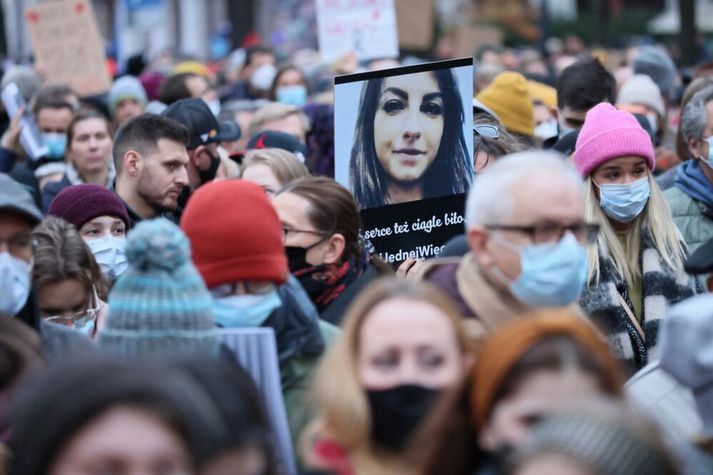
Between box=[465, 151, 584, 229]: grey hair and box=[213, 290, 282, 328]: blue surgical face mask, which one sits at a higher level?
box=[465, 151, 584, 229]: grey hair

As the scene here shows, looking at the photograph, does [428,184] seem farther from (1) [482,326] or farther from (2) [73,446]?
(2) [73,446]

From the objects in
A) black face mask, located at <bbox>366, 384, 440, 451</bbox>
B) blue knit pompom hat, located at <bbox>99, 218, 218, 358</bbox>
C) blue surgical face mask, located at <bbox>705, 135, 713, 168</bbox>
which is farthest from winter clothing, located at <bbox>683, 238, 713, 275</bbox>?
blue surgical face mask, located at <bbox>705, 135, 713, 168</bbox>

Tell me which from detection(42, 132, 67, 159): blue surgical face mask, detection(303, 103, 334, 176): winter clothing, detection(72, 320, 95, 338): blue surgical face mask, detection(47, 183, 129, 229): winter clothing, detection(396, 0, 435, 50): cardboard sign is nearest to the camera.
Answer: detection(72, 320, 95, 338): blue surgical face mask

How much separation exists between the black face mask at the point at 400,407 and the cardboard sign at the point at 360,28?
8941 millimetres

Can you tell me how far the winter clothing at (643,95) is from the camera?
33.6ft

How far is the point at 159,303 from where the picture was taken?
407cm

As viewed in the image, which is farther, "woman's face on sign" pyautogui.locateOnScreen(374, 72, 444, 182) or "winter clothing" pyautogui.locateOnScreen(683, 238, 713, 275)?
"woman's face on sign" pyautogui.locateOnScreen(374, 72, 444, 182)

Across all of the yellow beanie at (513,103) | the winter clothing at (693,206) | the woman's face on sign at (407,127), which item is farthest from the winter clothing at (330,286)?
Answer: the yellow beanie at (513,103)

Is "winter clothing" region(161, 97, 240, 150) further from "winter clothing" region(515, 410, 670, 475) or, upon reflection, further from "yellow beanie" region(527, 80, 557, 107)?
"winter clothing" region(515, 410, 670, 475)

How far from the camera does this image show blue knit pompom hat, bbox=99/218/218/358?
4047mm

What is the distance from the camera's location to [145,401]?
113 inches

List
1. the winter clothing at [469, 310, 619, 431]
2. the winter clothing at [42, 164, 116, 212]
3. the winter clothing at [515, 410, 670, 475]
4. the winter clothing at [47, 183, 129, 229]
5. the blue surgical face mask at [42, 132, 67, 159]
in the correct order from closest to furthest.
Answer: the winter clothing at [515, 410, 670, 475] → the winter clothing at [469, 310, 619, 431] → the winter clothing at [47, 183, 129, 229] → the winter clothing at [42, 164, 116, 212] → the blue surgical face mask at [42, 132, 67, 159]

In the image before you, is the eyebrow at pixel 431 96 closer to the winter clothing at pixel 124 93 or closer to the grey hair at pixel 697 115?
the grey hair at pixel 697 115

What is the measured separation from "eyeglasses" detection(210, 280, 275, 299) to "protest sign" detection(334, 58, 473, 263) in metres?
1.94
